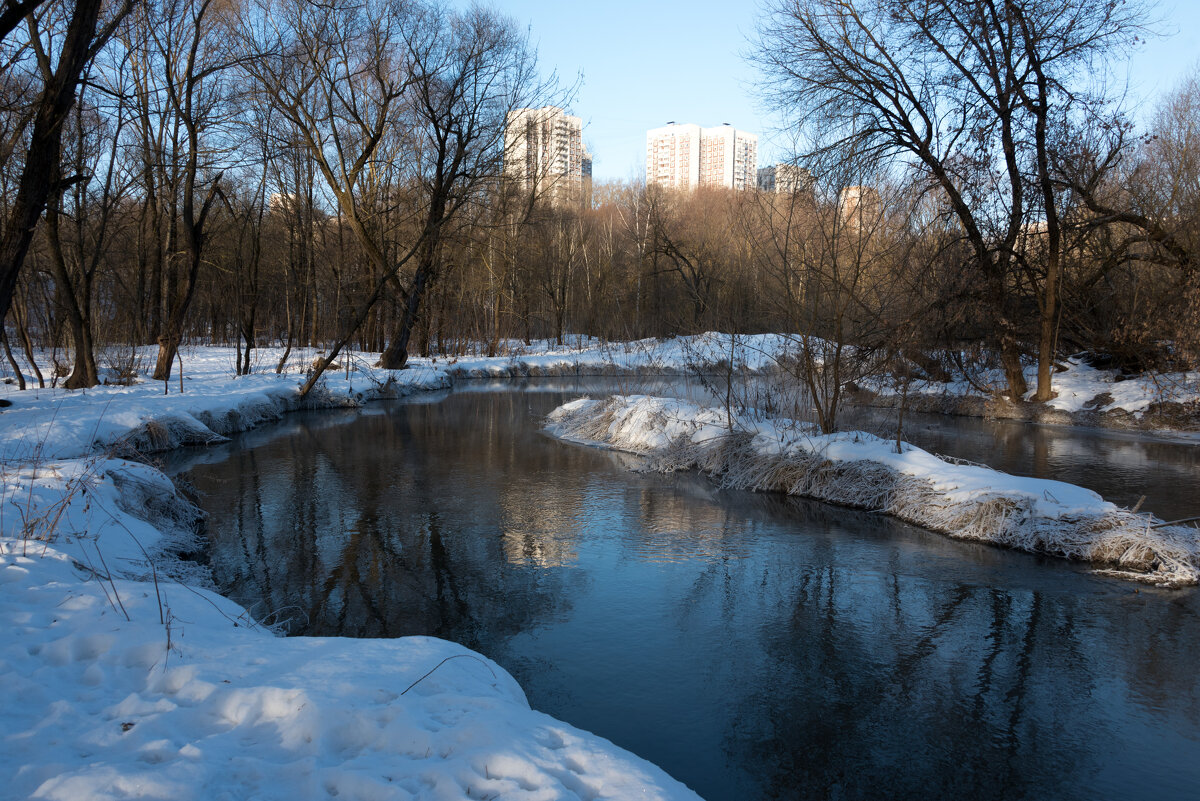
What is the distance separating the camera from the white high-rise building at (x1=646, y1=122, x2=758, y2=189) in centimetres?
9394

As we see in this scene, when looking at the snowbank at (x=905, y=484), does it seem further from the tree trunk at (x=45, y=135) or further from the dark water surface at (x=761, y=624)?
the tree trunk at (x=45, y=135)

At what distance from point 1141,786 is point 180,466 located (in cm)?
1143

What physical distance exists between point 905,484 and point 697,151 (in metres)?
96.8

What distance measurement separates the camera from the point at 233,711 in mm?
3166

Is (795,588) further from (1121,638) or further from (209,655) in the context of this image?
(209,655)

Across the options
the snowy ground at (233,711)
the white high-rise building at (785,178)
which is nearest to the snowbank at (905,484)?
the white high-rise building at (785,178)

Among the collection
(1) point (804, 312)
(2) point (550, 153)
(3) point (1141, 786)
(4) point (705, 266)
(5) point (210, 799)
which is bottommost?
(3) point (1141, 786)

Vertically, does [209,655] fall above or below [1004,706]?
above

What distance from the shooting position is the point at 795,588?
6.43 metres

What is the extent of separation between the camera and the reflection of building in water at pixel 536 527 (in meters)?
7.18

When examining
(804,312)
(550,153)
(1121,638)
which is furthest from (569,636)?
(550,153)

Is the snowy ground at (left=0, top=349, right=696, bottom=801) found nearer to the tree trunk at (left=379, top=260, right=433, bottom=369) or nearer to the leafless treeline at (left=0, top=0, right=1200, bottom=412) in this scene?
the leafless treeline at (left=0, top=0, right=1200, bottom=412)

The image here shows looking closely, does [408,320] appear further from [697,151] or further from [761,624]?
[697,151]

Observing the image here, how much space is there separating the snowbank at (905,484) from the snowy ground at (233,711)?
587cm
